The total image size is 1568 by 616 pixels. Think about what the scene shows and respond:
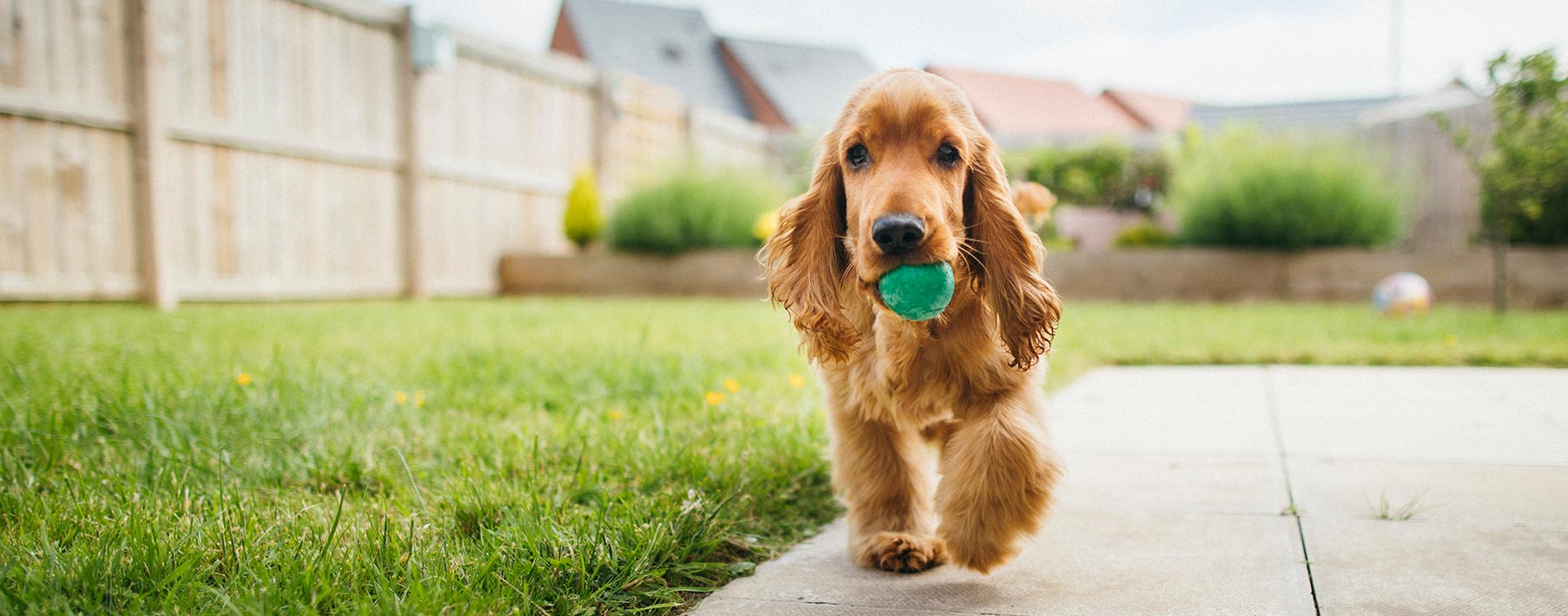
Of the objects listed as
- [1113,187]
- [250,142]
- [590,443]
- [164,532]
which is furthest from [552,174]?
[164,532]

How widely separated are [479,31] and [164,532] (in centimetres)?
973

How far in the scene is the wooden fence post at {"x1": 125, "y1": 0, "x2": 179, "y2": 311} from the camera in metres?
7.14

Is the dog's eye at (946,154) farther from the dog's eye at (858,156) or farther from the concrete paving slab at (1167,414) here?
the concrete paving slab at (1167,414)

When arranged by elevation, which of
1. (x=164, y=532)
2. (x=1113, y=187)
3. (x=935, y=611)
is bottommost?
(x=935, y=611)

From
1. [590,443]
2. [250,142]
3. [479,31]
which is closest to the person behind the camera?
[590,443]

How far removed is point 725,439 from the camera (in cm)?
282

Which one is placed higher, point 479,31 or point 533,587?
point 479,31

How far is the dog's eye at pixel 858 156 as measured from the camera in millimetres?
1943

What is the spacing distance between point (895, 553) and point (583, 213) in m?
10.1

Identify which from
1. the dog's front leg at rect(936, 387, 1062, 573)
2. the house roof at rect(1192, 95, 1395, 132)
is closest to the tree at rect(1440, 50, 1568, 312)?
the dog's front leg at rect(936, 387, 1062, 573)

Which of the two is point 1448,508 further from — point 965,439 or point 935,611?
point 935,611

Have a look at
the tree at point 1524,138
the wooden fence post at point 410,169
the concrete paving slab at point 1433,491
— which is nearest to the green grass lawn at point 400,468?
the concrete paving slab at point 1433,491

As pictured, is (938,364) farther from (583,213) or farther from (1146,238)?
(583,213)

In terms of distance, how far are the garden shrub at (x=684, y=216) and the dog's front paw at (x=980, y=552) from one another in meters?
9.45
